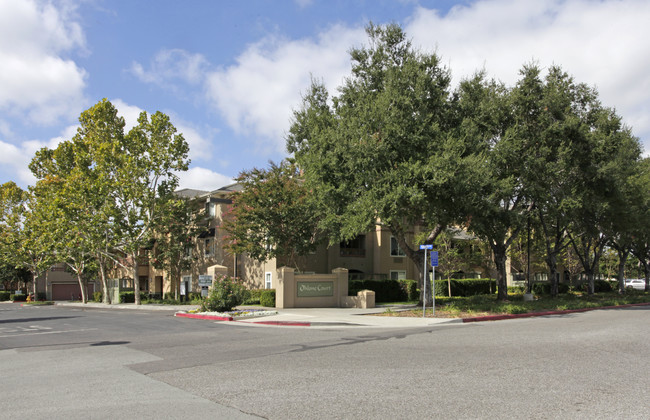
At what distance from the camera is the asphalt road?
6.33m

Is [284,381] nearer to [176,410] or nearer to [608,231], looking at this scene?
[176,410]

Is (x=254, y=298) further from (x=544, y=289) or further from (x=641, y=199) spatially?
(x=544, y=289)

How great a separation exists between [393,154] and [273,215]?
1051 centimetres

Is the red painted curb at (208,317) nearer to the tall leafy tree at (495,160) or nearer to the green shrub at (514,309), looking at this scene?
the tall leafy tree at (495,160)

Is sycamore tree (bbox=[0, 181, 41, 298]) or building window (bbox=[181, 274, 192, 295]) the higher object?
sycamore tree (bbox=[0, 181, 41, 298])

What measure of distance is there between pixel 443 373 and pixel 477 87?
20794 mm

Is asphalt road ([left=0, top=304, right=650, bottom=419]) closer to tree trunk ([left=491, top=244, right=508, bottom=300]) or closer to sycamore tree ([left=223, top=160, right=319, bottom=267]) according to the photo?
tree trunk ([left=491, top=244, right=508, bottom=300])

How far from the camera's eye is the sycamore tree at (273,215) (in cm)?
2978

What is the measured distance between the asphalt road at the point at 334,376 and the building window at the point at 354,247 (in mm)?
25156

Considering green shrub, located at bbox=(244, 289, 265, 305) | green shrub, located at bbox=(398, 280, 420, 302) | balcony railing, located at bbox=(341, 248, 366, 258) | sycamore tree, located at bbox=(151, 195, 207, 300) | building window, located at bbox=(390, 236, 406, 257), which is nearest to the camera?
green shrub, located at bbox=(244, 289, 265, 305)

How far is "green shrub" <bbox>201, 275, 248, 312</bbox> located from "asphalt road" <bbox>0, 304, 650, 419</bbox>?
883 centimetres

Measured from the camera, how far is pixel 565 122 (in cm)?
2595

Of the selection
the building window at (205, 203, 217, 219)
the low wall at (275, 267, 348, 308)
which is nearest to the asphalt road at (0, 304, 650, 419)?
the low wall at (275, 267, 348, 308)

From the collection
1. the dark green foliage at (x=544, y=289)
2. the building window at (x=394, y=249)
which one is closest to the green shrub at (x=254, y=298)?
the building window at (x=394, y=249)
